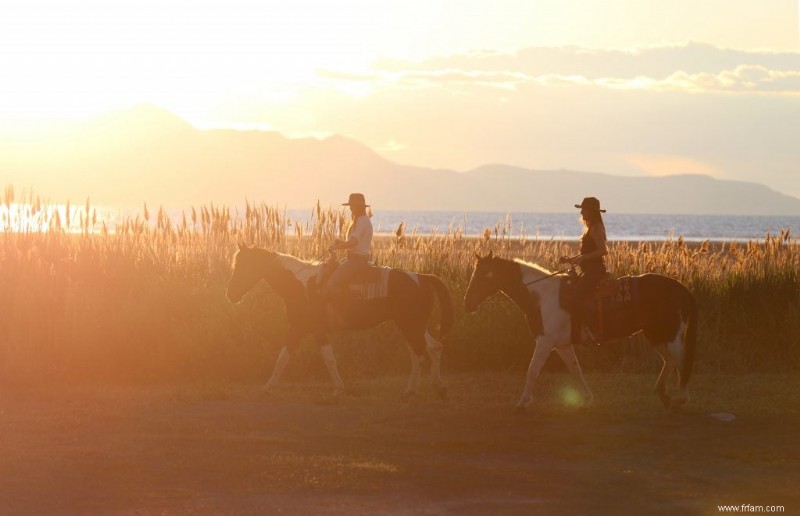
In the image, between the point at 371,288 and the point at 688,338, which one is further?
the point at 371,288

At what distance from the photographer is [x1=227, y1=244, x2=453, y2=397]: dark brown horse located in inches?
562

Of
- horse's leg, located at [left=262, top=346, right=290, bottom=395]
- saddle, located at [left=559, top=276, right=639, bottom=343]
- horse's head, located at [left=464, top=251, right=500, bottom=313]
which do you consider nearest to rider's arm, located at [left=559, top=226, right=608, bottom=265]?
saddle, located at [left=559, top=276, right=639, bottom=343]

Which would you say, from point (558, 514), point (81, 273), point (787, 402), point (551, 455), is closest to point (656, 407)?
point (787, 402)

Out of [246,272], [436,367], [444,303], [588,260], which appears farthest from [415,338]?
[588,260]

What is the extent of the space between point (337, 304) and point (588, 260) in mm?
3041

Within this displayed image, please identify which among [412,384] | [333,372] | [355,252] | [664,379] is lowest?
[412,384]

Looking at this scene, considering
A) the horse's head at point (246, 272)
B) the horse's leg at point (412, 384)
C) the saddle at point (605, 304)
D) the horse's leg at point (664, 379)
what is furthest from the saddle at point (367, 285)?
the horse's leg at point (664, 379)

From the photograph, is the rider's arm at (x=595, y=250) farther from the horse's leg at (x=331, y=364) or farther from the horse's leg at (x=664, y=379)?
the horse's leg at (x=331, y=364)

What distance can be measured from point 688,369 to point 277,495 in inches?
233

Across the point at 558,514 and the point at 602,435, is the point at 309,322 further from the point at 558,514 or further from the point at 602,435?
the point at 558,514

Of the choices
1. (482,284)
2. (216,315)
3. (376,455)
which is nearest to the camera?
(376,455)

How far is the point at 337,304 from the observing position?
14352 mm

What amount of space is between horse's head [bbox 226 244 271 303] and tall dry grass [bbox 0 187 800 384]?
174cm

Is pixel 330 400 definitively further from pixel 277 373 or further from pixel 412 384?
pixel 412 384
